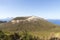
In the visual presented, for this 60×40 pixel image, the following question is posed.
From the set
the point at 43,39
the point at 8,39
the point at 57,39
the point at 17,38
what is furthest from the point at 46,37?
the point at 8,39

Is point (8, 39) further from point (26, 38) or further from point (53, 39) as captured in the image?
point (53, 39)

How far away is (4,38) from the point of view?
10294cm

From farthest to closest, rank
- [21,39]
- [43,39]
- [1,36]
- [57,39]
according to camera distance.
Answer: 1. [43,39]
2. [57,39]
3. [21,39]
4. [1,36]

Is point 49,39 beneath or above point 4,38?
beneath

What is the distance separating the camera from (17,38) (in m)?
119

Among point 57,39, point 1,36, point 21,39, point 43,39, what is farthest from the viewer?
point 43,39

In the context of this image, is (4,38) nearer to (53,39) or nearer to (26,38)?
(26,38)

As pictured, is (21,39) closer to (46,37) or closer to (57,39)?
(57,39)

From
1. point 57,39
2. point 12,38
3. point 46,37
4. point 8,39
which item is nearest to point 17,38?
point 12,38

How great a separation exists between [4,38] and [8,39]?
3660 mm

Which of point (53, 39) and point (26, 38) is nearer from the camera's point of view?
point (26, 38)

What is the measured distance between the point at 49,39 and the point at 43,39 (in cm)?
590

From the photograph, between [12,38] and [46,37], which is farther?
[46,37]

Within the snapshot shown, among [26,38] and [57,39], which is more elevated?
[26,38]
